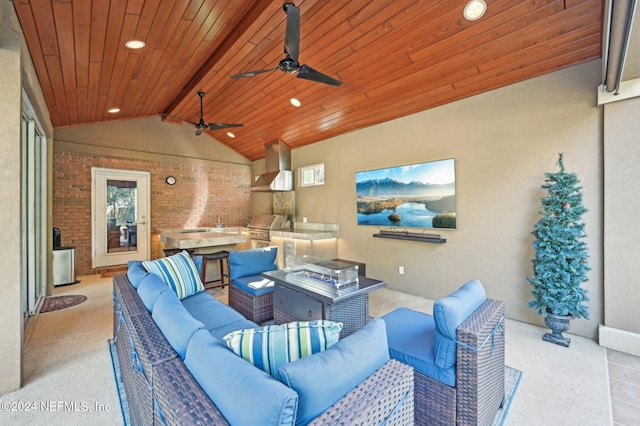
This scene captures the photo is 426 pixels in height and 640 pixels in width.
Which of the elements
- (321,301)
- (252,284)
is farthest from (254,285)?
(321,301)

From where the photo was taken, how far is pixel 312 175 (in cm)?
602

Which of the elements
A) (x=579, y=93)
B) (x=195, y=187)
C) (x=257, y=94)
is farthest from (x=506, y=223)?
(x=195, y=187)

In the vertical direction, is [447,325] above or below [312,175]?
below

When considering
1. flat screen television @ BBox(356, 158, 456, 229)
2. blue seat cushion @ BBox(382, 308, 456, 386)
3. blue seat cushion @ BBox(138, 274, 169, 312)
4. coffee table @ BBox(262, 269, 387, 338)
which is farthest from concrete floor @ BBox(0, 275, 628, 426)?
flat screen television @ BBox(356, 158, 456, 229)

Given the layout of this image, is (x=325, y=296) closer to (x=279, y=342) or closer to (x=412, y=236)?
Result: (x=279, y=342)

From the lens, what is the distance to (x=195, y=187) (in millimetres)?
6965

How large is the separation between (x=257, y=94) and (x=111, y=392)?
13.6 ft

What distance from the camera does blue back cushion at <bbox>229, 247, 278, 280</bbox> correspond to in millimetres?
3459

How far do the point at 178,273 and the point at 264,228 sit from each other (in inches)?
151

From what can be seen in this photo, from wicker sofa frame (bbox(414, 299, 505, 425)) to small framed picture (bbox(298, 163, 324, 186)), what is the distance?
4.34 meters

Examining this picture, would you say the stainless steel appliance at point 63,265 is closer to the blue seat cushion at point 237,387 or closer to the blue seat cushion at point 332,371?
the blue seat cushion at point 237,387

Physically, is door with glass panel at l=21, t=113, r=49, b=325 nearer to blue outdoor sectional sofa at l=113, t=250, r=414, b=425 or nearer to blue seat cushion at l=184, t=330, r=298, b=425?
blue outdoor sectional sofa at l=113, t=250, r=414, b=425

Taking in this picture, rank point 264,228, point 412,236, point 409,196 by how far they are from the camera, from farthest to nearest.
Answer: point 264,228 < point 409,196 < point 412,236

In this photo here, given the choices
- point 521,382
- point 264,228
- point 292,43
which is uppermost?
point 292,43
